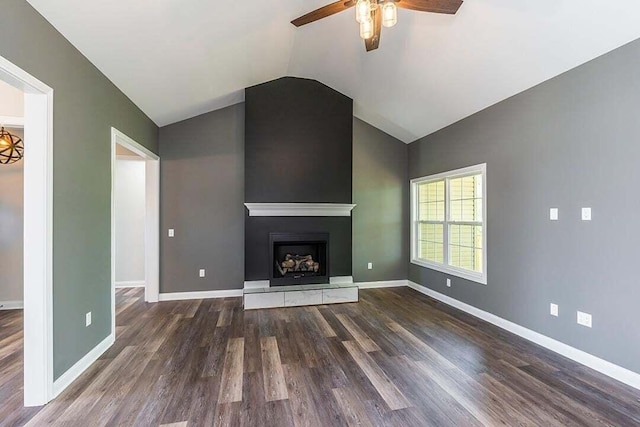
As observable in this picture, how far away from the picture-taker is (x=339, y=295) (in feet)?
15.0

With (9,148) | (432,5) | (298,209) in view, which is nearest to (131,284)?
(9,148)

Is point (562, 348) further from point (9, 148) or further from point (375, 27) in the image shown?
point (9, 148)

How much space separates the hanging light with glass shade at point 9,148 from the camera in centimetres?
364

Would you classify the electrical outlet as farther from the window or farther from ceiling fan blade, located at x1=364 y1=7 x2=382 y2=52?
ceiling fan blade, located at x1=364 y1=7 x2=382 y2=52

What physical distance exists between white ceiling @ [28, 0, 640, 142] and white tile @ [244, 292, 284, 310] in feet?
9.59

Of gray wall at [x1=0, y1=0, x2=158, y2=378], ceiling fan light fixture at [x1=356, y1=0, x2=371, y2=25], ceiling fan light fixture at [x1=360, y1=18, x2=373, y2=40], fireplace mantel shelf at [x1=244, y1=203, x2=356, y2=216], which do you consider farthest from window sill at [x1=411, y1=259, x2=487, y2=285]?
gray wall at [x1=0, y1=0, x2=158, y2=378]

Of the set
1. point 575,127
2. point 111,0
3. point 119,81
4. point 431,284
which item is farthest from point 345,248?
point 111,0

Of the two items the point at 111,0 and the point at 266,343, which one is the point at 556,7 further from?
the point at 266,343

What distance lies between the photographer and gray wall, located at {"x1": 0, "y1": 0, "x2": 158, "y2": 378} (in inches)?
77.2

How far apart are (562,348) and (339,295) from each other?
2.66 m

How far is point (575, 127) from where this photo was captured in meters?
2.78

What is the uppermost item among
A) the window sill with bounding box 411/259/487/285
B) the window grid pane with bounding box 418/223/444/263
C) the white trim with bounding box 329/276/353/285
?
the window grid pane with bounding box 418/223/444/263

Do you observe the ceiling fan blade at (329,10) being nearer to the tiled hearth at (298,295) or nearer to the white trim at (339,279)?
the tiled hearth at (298,295)

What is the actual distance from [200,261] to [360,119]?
12.2 ft
